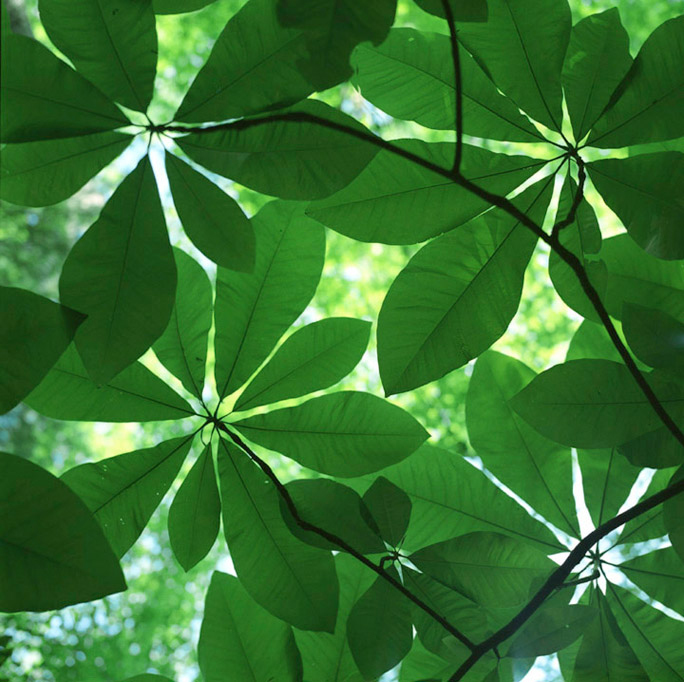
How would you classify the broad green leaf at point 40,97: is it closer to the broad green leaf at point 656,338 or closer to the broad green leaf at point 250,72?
the broad green leaf at point 250,72

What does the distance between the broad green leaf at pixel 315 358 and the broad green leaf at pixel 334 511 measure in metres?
0.12

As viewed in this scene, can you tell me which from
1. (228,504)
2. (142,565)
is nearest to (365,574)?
(228,504)

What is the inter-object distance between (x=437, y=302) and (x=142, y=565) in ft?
19.8

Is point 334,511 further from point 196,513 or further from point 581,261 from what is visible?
point 581,261

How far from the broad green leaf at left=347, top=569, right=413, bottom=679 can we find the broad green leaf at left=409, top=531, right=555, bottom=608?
0.13 ft

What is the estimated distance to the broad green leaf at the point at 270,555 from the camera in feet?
2.17

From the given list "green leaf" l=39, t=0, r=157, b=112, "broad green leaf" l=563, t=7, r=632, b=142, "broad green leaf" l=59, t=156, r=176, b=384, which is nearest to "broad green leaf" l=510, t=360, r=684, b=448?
"broad green leaf" l=563, t=7, r=632, b=142

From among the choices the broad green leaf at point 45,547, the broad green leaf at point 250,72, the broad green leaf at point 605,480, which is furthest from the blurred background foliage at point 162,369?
the broad green leaf at point 45,547

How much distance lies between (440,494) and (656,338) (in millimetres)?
273

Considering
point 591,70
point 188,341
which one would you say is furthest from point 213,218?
point 591,70

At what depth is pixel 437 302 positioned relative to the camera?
67 centimetres

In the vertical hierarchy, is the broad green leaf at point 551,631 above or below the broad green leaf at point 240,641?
below

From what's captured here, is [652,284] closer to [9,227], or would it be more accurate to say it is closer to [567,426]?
[567,426]

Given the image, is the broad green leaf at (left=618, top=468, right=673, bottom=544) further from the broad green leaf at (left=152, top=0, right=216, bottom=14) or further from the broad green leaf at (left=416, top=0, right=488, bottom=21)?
the broad green leaf at (left=152, top=0, right=216, bottom=14)
